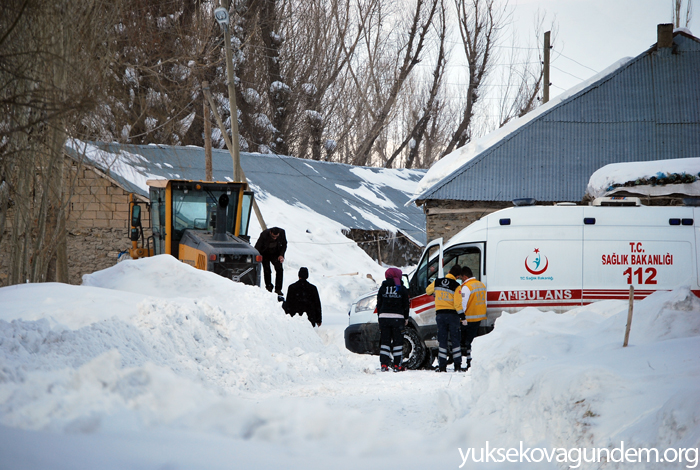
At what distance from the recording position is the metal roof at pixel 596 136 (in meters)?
20.2

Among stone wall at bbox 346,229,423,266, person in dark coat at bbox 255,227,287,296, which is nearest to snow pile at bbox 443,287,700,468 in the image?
person in dark coat at bbox 255,227,287,296

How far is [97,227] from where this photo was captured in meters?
20.6

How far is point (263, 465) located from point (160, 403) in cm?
126

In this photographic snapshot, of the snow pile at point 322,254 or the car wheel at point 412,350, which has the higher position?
the snow pile at point 322,254

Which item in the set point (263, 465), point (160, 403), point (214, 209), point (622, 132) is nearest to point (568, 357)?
point (263, 465)

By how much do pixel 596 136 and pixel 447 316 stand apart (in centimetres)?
1372

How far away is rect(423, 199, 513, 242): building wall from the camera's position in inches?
781

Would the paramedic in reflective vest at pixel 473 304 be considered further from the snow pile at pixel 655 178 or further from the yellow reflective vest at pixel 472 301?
the snow pile at pixel 655 178

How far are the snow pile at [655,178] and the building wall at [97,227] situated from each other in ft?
44.9

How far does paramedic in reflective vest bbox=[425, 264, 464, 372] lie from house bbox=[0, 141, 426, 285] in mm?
8790

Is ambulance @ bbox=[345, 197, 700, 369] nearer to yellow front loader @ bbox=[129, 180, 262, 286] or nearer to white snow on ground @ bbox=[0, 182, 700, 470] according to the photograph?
white snow on ground @ bbox=[0, 182, 700, 470]

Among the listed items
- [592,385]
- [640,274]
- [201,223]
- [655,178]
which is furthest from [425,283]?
[592,385]

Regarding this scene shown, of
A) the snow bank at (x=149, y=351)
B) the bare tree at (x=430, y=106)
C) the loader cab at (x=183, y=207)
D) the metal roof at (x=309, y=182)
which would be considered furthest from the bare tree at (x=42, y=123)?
the bare tree at (x=430, y=106)

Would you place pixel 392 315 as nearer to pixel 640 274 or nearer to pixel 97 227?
pixel 640 274
